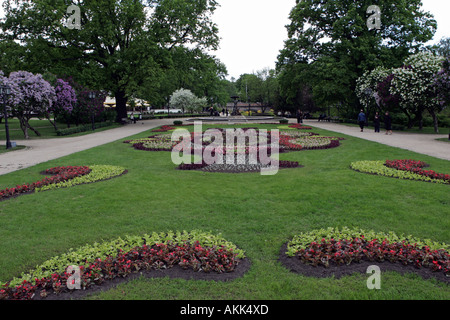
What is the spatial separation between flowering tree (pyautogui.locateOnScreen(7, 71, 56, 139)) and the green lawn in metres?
11.0

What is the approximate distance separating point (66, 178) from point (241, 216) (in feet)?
19.8

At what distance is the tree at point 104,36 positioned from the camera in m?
28.9

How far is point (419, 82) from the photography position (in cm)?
2131

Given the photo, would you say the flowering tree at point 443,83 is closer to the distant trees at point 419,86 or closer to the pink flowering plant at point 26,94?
the distant trees at point 419,86

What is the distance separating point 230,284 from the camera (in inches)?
161

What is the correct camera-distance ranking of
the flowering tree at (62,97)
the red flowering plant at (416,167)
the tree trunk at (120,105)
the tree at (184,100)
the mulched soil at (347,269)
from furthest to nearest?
the tree at (184,100) → the tree trunk at (120,105) → the flowering tree at (62,97) → the red flowering plant at (416,167) → the mulched soil at (347,269)

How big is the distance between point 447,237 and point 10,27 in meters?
35.5

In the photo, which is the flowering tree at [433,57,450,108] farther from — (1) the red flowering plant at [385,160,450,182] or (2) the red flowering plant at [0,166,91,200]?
(2) the red flowering plant at [0,166,91,200]

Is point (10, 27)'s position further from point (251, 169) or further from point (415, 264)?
point (415, 264)

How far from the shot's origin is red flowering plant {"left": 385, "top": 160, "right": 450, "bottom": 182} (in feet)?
29.6

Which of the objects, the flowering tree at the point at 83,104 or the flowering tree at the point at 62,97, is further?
the flowering tree at the point at 83,104

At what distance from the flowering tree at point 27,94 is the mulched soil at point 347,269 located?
20.0m

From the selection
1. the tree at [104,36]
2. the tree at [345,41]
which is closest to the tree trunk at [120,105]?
the tree at [104,36]

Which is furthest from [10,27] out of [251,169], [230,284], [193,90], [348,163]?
[193,90]
